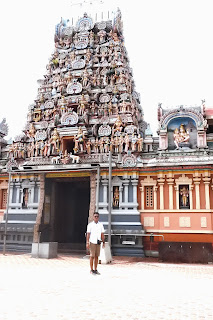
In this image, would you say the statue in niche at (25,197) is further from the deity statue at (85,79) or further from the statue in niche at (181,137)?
the statue in niche at (181,137)

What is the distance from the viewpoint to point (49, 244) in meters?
17.2

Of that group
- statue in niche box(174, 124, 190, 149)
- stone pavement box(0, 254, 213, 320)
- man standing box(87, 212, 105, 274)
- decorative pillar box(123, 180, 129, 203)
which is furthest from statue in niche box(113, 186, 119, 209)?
stone pavement box(0, 254, 213, 320)

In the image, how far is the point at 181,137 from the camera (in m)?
21.7

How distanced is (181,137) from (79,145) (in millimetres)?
7377

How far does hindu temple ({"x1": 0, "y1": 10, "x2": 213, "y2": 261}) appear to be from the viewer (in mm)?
19891

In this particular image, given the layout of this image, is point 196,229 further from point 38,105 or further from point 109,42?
point 109,42

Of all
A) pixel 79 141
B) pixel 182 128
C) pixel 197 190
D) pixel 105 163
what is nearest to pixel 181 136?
pixel 182 128

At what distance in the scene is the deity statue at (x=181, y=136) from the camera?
21578 mm

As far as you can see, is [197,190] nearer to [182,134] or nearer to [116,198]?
[182,134]

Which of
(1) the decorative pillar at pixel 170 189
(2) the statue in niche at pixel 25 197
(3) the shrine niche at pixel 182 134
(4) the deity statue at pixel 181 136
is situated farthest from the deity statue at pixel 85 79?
(1) the decorative pillar at pixel 170 189

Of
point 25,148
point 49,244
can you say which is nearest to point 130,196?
point 49,244

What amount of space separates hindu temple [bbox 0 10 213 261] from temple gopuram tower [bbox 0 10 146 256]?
2.9 inches

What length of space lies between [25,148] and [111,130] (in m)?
7.17

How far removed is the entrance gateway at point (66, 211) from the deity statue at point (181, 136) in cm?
684
